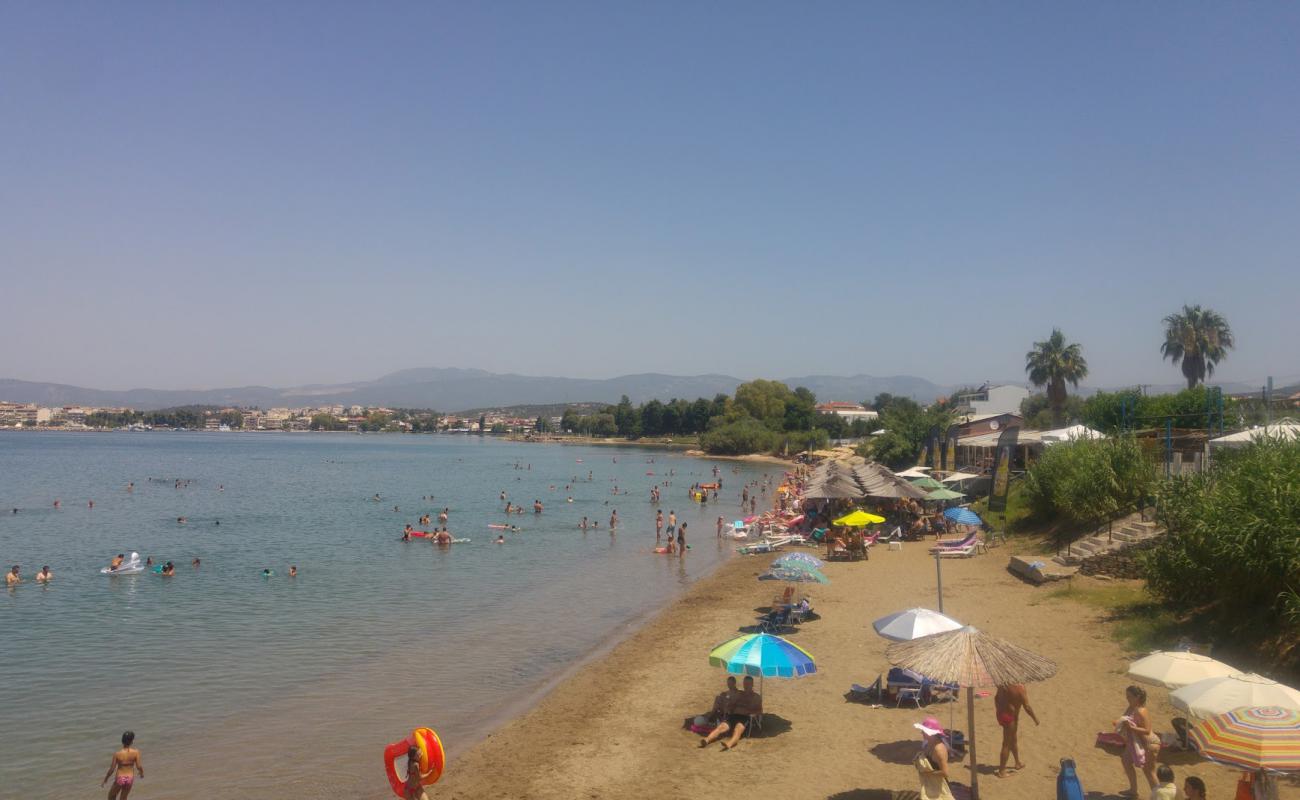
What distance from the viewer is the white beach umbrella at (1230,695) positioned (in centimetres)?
707

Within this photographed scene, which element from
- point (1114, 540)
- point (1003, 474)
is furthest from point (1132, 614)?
point (1003, 474)

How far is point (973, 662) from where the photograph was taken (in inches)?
326

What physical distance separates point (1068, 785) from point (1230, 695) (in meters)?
1.67

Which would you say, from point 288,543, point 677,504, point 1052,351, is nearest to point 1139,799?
point 288,543

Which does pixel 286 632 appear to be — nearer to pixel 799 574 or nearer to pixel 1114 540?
pixel 799 574

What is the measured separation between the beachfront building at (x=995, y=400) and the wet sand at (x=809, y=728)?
1964 inches

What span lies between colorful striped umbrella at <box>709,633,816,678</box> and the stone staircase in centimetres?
1051

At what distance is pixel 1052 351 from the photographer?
56312 mm

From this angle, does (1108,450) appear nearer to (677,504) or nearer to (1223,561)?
(1223,561)

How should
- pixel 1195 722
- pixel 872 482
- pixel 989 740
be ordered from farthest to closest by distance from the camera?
pixel 872 482, pixel 989 740, pixel 1195 722

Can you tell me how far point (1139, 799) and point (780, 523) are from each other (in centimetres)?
2856

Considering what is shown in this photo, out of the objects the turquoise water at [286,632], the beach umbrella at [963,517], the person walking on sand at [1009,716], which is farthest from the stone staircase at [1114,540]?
the turquoise water at [286,632]

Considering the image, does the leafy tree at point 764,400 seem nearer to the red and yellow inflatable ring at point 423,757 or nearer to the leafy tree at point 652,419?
the leafy tree at point 652,419

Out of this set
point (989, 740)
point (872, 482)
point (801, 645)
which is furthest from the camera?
point (872, 482)
